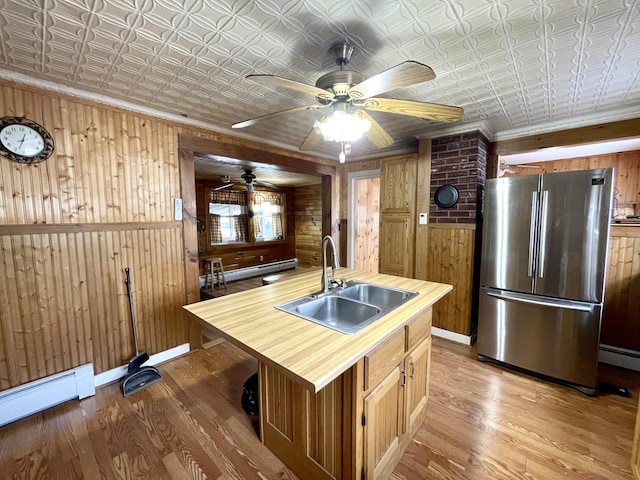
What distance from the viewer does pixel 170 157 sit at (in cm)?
258

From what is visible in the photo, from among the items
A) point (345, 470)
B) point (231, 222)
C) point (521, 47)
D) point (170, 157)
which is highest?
point (521, 47)

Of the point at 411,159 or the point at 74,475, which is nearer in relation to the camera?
the point at 74,475

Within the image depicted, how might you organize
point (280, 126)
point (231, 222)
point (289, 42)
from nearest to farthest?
1. point (289, 42)
2. point (280, 126)
3. point (231, 222)

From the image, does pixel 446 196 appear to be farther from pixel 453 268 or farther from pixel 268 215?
pixel 268 215

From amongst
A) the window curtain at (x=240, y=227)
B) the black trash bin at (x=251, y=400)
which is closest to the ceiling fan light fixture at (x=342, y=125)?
the black trash bin at (x=251, y=400)

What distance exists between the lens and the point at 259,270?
6.86 m

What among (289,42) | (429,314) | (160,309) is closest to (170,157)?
(160,309)

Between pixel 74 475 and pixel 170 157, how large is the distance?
239 cm

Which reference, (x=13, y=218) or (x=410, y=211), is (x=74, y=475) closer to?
(x=13, y=218)

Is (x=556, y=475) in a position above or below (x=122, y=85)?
below

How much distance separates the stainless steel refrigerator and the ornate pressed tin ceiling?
780 millimetres

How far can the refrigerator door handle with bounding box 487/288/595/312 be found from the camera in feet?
7.12

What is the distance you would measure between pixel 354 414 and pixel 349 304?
27.4 inches

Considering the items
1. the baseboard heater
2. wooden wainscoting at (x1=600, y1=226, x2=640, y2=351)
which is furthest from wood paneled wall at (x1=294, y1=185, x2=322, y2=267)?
wooden wainscoting at (x1=600, y1=226, x2=640, y2=351)
